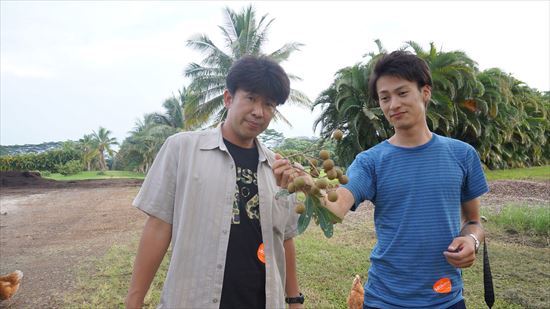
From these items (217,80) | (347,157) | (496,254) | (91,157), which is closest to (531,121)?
(347,157)

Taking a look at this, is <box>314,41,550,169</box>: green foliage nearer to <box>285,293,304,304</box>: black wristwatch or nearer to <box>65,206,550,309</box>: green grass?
<box>65,206,550,309</box>: green grass

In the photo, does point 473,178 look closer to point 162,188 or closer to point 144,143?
point 162,188

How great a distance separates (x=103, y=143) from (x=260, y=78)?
41.3 m

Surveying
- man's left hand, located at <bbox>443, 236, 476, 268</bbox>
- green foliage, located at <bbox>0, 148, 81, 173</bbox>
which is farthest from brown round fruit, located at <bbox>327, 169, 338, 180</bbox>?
green foliage, located at <bbox>0, 148, 81, 173</bbox>

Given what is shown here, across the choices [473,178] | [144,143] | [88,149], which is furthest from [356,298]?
[88,149]

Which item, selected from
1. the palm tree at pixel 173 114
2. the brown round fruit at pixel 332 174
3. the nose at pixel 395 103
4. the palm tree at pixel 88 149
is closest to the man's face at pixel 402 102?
the nose at pixel 395 103

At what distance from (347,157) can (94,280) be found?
11399 millimetres

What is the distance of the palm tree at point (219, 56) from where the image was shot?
58.9 ft

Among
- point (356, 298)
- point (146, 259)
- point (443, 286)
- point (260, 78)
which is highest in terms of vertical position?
point (260, 78)

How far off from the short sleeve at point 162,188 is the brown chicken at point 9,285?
3.84m

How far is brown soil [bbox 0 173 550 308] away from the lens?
487 centimetres

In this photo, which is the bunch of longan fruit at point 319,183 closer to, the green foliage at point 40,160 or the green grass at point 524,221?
the green grass at point 524,221

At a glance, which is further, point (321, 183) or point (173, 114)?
point (173, 114)

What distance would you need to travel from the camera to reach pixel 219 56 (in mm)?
18094
